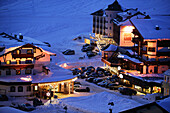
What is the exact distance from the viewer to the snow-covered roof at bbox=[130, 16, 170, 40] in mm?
37850

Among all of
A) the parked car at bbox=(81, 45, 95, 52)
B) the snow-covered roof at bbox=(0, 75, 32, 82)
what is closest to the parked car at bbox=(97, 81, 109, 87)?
the snow-covered roof at bbox=(0, 75, 32, 82)

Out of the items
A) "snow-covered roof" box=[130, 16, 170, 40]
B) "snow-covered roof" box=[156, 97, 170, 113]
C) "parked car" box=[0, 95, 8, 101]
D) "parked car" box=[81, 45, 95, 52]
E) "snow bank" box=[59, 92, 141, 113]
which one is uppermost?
"snow-covered roof" box=[130, 16, 170, 40]

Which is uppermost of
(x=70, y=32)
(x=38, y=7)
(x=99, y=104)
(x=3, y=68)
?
(x=38, y=7)

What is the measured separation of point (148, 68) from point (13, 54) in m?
14.2

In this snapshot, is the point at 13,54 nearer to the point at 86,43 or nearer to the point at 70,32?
the point at 86,43

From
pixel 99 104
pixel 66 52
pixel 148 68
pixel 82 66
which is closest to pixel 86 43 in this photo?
pixel 66 52

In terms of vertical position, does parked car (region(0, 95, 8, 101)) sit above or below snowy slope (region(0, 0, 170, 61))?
below

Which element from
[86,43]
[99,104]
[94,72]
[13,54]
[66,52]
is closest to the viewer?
[99,104]

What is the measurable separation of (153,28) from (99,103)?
17320 millimetres

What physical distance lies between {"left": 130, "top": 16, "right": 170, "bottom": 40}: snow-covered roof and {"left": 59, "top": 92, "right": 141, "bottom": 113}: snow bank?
42.4 feet

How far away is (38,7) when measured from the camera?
404 ft

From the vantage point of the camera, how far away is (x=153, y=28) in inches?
1578

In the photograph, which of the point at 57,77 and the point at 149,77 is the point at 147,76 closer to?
the point at 149,77

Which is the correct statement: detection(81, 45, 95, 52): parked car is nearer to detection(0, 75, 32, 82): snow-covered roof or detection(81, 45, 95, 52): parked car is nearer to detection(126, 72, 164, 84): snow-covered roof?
detection(126, 72, 164, 84): snow-covered roof
